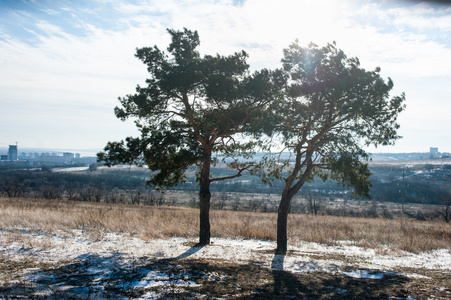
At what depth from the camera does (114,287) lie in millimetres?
7066

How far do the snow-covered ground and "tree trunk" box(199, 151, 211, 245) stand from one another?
715 mm

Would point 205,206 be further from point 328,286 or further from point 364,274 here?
point 328,286

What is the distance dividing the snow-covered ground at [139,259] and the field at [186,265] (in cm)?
2

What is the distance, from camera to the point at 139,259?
403 inches

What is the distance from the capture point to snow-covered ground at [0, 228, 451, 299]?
24.4 ft

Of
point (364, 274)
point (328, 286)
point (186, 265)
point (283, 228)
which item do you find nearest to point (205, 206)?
point (283, 228)

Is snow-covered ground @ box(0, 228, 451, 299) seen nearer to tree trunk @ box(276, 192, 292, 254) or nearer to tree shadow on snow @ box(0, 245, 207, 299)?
tree shadow on snow @ box(0, 245, 207, 299)

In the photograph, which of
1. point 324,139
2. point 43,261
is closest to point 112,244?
point 43,261

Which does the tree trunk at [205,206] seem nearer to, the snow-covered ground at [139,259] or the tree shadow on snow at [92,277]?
the snow-covered ground at [139,259]

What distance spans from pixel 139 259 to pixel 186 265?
1.73 meters

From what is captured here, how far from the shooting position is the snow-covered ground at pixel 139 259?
7.45 m

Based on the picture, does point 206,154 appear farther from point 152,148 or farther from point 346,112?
point 346,112

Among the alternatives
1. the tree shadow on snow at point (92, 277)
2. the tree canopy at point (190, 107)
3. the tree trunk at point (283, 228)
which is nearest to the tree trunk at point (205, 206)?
the tree canopy at point (190, 107)

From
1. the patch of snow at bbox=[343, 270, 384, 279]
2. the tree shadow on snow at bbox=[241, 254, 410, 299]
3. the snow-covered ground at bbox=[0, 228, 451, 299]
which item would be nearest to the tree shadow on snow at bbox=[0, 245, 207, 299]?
the snow-covered ground at bbox=[0, 228, 451, 299]
